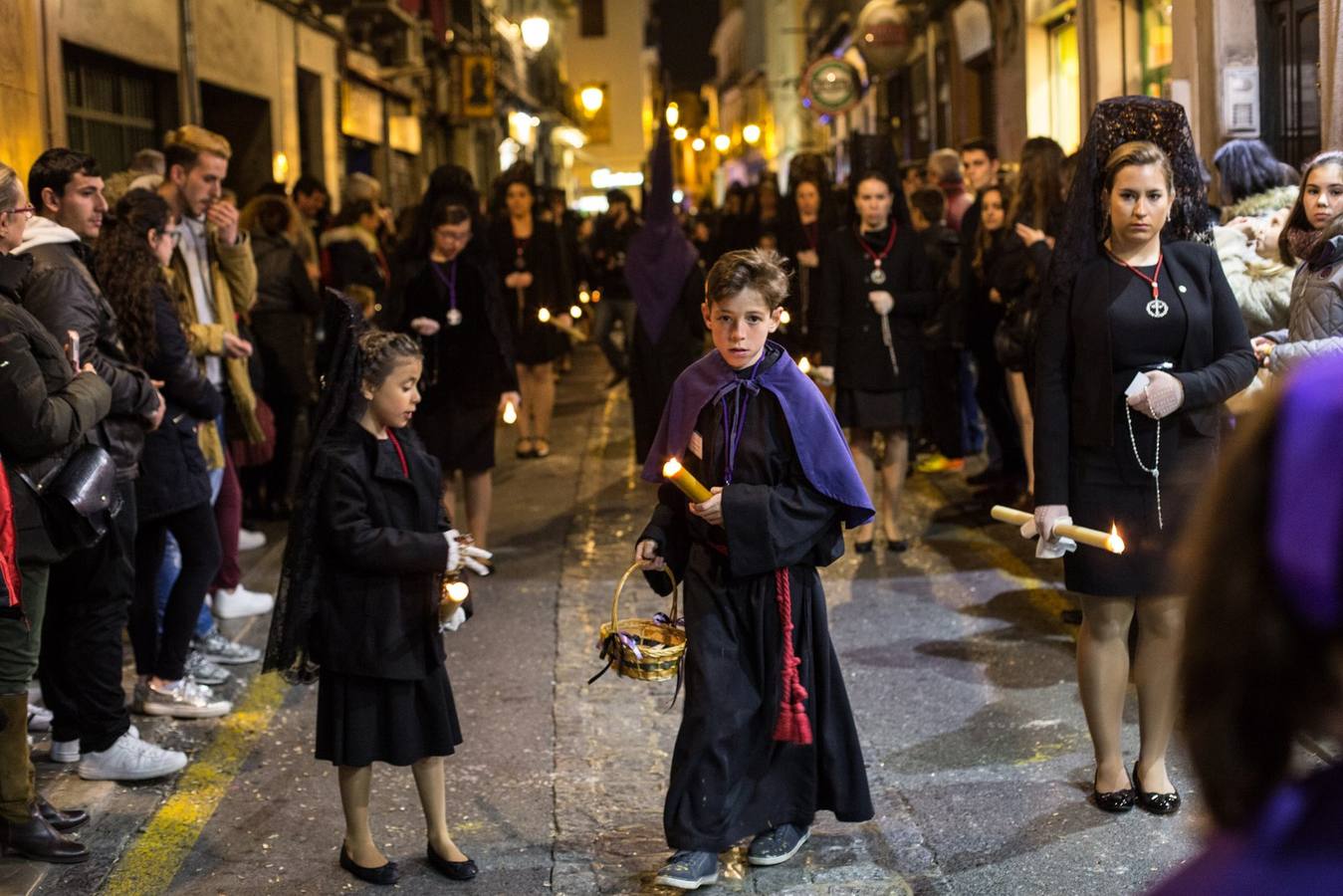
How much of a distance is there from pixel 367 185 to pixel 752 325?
8.10 metres

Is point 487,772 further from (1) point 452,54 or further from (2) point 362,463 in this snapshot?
(1) point 452,54

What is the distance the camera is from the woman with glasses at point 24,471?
4.96 meters

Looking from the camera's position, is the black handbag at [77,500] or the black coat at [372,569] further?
the black handbag at [77,500]

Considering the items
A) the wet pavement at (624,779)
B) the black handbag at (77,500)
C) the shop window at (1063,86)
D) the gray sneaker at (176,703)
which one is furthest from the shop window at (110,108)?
the shop window at (1063,86)

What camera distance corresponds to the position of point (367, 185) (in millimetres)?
12305

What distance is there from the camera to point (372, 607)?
476 cm

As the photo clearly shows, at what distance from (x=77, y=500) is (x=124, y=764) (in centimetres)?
111

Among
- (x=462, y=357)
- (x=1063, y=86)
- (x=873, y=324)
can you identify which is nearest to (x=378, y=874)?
(x=462, y=357)

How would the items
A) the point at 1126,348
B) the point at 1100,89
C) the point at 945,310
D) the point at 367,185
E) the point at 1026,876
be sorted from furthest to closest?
the point at 1100,89
the point at 367,185
the point at 945,310
the point at 1126,348
the point at 1026,876

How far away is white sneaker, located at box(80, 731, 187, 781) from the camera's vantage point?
19.0 ft

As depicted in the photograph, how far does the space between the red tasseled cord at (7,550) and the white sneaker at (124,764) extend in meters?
1.15

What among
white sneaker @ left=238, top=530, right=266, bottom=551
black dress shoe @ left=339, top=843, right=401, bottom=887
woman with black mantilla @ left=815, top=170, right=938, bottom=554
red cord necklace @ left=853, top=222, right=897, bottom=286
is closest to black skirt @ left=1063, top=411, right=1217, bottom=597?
black dress shoe @ left=339, top=843, right=401, bottom=887

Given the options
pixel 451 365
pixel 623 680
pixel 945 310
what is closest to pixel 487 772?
pixel 623 680

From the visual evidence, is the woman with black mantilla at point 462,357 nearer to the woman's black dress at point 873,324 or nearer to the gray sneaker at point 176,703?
the woman's black dress at point 873,324
